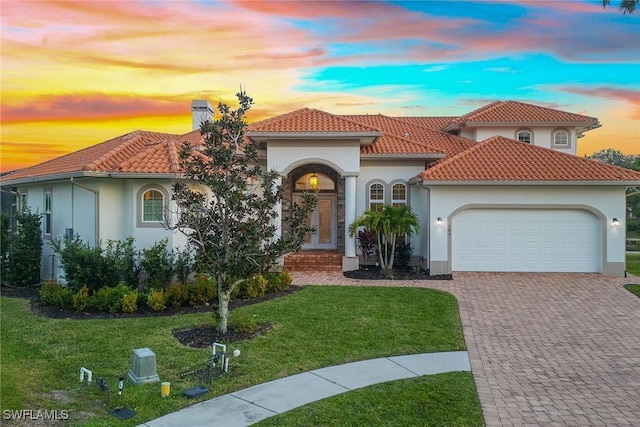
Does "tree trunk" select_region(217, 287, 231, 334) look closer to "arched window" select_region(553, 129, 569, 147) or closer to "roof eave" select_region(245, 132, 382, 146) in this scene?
"roof eave" select_region(245, 132, 382, 146)

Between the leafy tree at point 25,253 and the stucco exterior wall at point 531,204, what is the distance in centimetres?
1341

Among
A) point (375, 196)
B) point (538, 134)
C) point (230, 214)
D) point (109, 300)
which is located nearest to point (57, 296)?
point (109, 300)

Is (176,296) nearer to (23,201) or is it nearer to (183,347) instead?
(183,347)

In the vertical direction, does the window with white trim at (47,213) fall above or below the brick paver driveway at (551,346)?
above

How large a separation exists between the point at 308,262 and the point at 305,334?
8.44 metres

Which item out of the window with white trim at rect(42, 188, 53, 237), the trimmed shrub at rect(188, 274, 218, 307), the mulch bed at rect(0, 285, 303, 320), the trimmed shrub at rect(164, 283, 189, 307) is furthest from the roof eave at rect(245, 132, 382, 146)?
the window with white trim at rect(42, 188, 53, 237)

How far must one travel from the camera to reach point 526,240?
667 inches

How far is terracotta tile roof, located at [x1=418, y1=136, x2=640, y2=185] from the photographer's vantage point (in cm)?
1636

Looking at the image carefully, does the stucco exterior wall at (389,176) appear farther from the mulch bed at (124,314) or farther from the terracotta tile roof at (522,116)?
the terracotta tile roof at (522,116)

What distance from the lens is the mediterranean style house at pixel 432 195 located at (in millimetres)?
14656

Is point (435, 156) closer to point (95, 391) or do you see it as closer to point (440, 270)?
point (440, 270)

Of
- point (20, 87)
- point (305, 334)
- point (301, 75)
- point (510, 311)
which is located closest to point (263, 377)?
point (305, 334)

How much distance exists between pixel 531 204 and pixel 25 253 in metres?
17.2

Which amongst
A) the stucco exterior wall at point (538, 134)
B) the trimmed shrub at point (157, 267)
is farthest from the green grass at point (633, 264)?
the trimmed shrub at point (157, 267)
